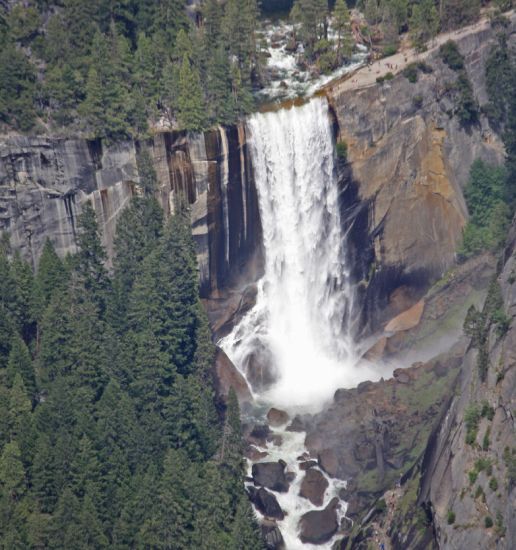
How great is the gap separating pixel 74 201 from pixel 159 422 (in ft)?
78.8

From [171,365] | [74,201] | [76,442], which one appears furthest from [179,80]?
[76,442]

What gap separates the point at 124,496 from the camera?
491 ft

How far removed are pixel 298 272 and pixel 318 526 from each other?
33672 mm

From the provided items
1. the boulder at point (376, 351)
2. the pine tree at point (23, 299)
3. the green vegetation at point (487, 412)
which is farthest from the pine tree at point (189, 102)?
the green vegetation at point (487, 412)

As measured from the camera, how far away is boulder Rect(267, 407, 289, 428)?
549 feet

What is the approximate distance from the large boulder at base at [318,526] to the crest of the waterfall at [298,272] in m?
18.5

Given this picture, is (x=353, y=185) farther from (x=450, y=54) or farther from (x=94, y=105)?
(x=94, y=105)

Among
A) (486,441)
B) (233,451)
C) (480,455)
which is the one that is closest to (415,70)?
(233,451)

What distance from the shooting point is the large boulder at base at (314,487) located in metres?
158

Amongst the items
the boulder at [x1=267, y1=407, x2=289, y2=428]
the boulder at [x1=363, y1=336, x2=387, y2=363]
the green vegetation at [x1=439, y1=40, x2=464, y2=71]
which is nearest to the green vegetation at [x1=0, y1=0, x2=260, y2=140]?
the green vegetation at [x1=439, y1=40, x2=464, y2=71]

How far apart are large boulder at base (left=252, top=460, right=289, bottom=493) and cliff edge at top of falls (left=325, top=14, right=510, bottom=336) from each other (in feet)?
80.9

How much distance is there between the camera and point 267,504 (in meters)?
157

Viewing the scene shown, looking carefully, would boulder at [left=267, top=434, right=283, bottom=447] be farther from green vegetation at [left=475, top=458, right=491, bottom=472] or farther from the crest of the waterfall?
green vegetation at [left=475, top=458, right=491, bottom=472]

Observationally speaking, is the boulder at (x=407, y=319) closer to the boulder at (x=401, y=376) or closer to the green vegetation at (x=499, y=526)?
the boulder at (x=401, y=376)
